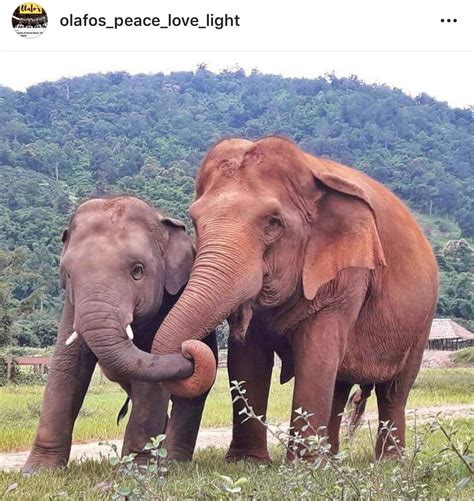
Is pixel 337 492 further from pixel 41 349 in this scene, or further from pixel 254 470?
pixel 41 349

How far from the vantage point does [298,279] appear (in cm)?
666

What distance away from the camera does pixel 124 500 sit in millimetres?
4531

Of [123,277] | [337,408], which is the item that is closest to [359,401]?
[337,408]

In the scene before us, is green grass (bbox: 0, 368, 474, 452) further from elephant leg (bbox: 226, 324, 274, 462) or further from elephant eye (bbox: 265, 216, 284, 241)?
elephant eye (bbox: 265, 216, 284, 241)

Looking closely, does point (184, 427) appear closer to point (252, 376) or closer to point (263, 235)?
point (252, 376)

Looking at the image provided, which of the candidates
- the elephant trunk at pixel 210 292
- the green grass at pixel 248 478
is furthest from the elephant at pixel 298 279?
the green grass at pixel 248 478

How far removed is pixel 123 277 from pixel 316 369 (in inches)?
61.8

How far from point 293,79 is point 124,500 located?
116544 mm

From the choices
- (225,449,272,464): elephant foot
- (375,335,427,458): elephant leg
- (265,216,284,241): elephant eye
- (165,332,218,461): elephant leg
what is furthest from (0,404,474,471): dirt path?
(265,216,284,241): elephant eye

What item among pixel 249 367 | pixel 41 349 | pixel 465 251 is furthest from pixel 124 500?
pixel 465 251

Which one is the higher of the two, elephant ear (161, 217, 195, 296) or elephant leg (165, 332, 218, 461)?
elephant ear (161, 217, 195, 296)

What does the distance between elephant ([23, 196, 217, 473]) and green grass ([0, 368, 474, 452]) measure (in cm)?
213

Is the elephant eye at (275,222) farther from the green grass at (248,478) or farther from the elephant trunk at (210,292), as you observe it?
the green grass at (248,478)

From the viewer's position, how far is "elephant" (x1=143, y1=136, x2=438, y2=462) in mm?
6090
